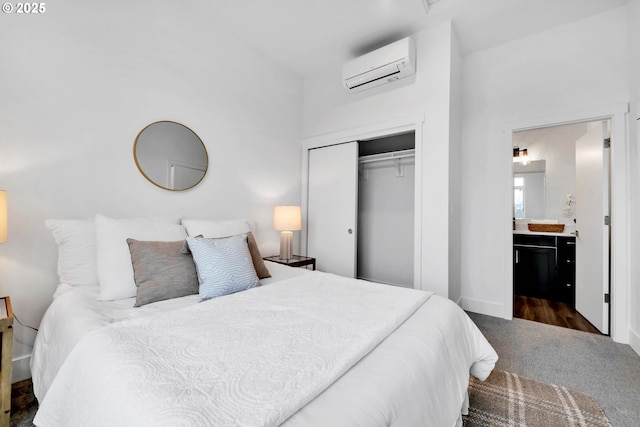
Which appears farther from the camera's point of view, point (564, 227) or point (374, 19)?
point (564, 227)

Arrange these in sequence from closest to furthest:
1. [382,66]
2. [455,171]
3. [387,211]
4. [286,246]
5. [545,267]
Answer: [382,66] < [455,171] < [286,246] < [545,267] < [387,211]

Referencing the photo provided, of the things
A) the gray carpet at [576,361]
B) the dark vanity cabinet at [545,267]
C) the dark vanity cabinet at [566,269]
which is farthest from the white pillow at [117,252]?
the dark vanity cabinet at [566,269]

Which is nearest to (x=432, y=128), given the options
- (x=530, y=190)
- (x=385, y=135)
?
(x=385, y=135)

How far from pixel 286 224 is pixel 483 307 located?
2.27 meters

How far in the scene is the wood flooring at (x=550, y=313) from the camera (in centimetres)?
278

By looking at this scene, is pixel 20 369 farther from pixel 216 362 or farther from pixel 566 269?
pixel 566 269

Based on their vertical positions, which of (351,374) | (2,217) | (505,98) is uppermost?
(505,98)

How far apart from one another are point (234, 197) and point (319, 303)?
1760mm

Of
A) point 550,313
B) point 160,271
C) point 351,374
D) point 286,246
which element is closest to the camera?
point 351,374

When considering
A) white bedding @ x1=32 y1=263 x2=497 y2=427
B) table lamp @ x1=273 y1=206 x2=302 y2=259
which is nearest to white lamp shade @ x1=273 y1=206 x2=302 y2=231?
table lamp @ x1=273 y1=206 x2=302 y2=259

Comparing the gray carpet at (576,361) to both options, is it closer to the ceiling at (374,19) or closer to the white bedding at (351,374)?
the white bedding at (351,374)

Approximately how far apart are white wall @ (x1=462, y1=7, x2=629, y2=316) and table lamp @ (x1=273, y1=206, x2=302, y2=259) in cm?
188

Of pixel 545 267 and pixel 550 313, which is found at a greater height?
pixel 545 267

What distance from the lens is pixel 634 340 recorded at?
2229 mm
